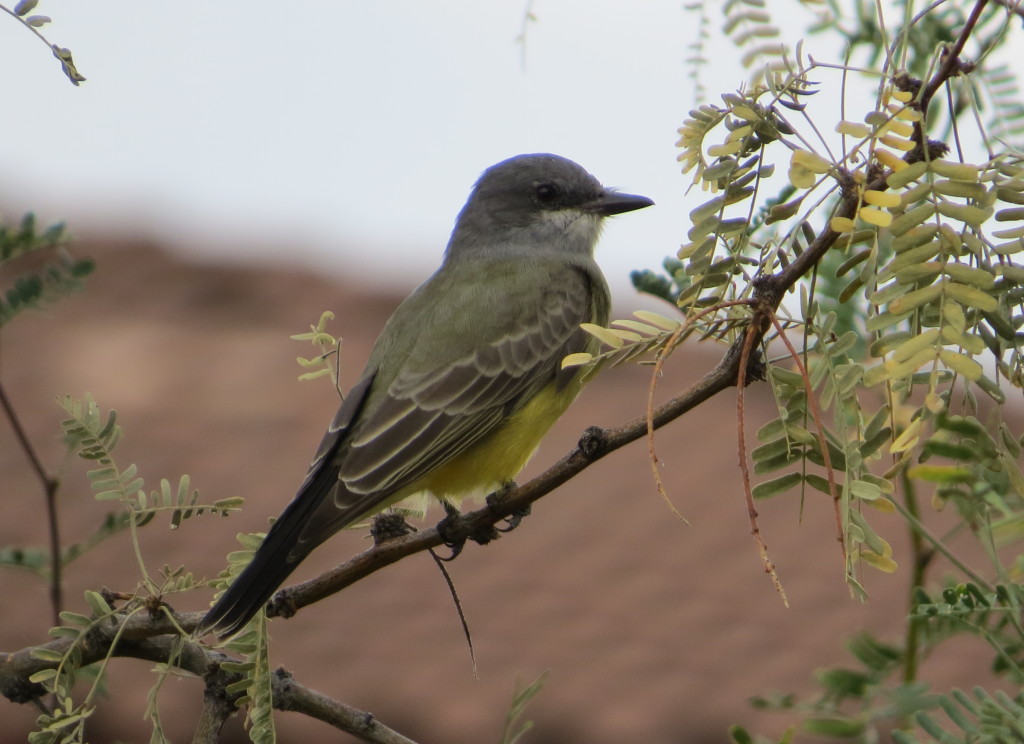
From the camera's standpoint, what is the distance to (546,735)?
16.9ft

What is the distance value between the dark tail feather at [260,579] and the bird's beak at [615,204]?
2.30 meters

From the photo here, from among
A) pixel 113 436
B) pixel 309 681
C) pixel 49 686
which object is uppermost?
pixel 113 436

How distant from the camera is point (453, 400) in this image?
13.5 ft

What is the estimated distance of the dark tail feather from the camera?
2695mm

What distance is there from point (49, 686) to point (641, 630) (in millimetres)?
3734

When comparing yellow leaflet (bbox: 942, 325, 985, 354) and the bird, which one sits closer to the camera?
yellow leaflet (bbox: 942, 325, 985, 354)

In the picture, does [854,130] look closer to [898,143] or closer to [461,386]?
[898,143]

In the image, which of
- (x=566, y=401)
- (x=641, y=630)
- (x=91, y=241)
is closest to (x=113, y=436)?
(x=566, y=401)

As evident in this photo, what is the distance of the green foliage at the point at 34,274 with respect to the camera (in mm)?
3518

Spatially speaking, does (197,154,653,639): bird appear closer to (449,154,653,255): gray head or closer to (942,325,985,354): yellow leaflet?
(449,154,653,255): gray head

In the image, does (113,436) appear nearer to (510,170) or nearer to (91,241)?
(510,170)

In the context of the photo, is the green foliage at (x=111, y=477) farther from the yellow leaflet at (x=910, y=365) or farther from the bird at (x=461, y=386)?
the yellow leaflet at (x=910, y=365)

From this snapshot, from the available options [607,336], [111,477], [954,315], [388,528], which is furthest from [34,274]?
[954,315]

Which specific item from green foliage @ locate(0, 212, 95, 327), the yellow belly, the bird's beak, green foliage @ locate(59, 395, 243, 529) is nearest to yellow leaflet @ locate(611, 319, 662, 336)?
green foliage @ locate(59, 395, 243, 529)
